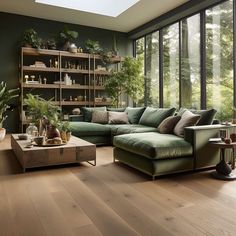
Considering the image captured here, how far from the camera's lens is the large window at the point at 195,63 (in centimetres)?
480

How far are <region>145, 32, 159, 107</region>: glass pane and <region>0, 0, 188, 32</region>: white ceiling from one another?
54cm

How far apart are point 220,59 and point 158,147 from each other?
2.82 metres

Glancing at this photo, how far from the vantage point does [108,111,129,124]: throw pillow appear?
212 inches

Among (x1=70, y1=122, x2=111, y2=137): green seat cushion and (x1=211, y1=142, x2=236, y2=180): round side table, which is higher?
(x1=70, y1=122, x2=111, y2=137): green seat cushion

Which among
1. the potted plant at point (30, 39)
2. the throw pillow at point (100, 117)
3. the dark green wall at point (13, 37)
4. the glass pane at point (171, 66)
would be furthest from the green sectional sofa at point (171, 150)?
the dark green wall at point (13, 37)

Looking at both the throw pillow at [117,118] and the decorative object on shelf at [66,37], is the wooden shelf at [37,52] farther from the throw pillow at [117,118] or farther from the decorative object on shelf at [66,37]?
the throw pillow at [117,118]

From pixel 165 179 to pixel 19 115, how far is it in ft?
15.3

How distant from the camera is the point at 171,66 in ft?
20.4

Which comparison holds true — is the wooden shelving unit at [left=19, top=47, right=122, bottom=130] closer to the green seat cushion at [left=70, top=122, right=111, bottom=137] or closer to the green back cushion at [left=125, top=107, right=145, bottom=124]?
the green back cushion at [left=125, top=107, right=145, bottom=124]

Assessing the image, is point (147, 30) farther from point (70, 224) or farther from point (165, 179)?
point (70, 224)

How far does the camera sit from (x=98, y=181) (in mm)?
2957

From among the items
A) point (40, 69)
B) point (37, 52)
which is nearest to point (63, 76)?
point (40, 69)

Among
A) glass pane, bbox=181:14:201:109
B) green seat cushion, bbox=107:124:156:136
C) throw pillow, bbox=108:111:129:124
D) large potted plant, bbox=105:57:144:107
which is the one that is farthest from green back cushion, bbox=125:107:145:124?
large potted plant, bbox=105:57:144:107

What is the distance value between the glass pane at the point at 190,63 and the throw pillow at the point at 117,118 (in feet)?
4.62
